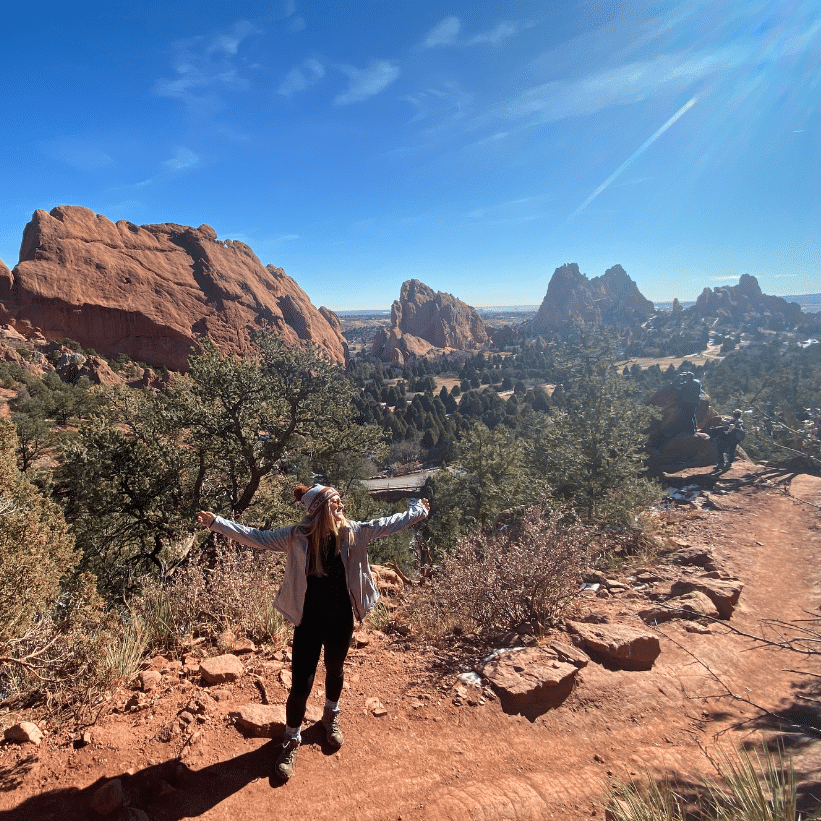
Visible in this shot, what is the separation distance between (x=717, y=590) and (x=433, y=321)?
134784mm

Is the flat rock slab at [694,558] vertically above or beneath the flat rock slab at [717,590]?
beneath

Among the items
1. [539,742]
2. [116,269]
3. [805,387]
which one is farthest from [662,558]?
[116,269]

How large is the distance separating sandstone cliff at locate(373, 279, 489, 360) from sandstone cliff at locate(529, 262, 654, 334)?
2233cm

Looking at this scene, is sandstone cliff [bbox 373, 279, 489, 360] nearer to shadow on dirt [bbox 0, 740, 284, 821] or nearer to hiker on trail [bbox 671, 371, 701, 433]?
hiker on trail [bbox 671, 371, 701, 433]

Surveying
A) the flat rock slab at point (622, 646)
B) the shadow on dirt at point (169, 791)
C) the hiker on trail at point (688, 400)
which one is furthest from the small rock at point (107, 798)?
the hiker on trail at point (688, 400)

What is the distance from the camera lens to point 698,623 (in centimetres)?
476

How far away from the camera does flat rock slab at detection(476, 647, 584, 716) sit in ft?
10.1

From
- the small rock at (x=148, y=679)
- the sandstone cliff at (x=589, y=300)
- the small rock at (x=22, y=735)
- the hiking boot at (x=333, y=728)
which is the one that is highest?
the sandstone cliff at (x=589, y=300)

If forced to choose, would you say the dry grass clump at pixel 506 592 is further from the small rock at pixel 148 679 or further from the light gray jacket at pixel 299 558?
the small rock at pixel 148 679

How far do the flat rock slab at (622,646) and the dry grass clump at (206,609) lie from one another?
2.72m

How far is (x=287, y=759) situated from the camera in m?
2.35

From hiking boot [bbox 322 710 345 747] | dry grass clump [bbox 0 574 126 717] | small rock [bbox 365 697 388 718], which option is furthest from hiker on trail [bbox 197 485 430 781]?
dry grass clump [bbox 0 574 126 717]

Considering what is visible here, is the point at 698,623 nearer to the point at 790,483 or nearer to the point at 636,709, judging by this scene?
the point at 636,709

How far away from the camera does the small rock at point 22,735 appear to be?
7.82 feet
